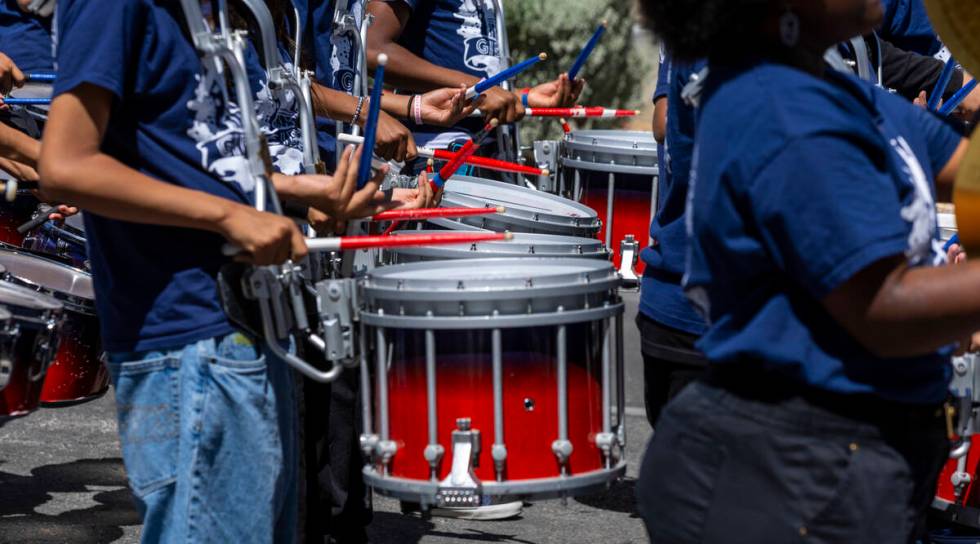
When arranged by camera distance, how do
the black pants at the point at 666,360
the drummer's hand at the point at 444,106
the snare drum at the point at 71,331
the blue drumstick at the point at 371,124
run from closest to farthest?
the blue drumstick at the point at 371,124
the black pants at the point at 666,360
the snare drum at the point at 71,331
the drummer's hand at the point at 444,106

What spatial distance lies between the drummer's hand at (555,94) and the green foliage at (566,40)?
4.99 m

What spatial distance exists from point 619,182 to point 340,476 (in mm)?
1208

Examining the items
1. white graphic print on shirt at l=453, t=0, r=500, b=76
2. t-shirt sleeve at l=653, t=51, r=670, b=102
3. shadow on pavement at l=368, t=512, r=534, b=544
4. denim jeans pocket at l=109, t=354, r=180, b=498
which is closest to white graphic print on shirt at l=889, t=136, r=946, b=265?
denim jeans pocket at l=109, t=354, r=180, b=498

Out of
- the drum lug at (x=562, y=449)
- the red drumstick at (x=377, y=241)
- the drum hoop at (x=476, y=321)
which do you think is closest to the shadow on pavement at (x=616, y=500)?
the drum lug at (x=562, y=449)

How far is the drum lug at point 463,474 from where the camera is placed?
266 cm

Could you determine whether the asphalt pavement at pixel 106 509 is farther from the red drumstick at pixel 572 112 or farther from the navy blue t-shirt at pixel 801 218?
the navy blue t-shirt at pixel 801 218

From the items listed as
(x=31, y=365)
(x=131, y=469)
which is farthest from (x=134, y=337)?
(x=31, y=365)

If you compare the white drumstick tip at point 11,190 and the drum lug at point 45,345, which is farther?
the white drumstick tip at point 11,190

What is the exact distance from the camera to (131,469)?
257 centimetres

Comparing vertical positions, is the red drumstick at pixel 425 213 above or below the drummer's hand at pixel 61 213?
above

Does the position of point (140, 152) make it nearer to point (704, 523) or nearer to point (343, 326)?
point (343, 326)

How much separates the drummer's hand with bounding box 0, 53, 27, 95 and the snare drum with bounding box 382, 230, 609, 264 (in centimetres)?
172

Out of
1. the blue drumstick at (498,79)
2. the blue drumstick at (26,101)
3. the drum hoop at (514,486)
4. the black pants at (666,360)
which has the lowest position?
the drum hoop at (514,486)

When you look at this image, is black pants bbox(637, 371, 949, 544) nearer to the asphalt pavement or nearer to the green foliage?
the asphalt pavement
